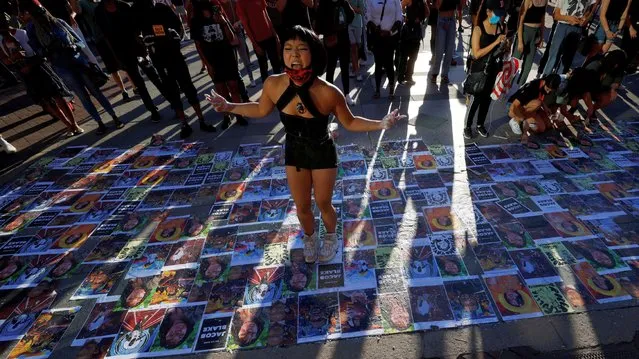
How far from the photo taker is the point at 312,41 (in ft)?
6.53

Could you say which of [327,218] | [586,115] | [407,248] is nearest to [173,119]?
[327,218]

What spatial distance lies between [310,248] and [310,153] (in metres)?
1.10

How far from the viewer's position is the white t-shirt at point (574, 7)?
185 inches

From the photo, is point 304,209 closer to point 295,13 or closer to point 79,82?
point 295,13

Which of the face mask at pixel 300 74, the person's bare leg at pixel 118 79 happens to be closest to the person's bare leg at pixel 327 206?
the face mask at pixel 300 74

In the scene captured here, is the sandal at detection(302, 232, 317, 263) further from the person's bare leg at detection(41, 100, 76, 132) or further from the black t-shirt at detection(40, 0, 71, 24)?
the black t-shirt at detection(40, 0, 71, 24)

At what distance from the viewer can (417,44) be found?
5.71 metres

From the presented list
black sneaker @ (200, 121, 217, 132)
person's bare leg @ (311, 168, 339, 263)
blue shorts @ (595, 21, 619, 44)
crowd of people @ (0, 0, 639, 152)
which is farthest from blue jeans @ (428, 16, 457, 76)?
person's bare leg @ (311, 168, 339, 263)

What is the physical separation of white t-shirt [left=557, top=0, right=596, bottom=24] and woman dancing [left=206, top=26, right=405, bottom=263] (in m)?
4.71

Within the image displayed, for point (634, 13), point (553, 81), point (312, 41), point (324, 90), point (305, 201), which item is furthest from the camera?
point (634, 13)

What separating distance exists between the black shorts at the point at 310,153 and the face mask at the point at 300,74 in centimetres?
44

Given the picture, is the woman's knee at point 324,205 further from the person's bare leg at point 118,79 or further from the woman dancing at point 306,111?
the person's bare leg at point 118,79

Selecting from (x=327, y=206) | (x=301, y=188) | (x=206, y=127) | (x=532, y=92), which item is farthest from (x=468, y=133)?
(x=206, y=127)

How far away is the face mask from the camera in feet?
6.74
